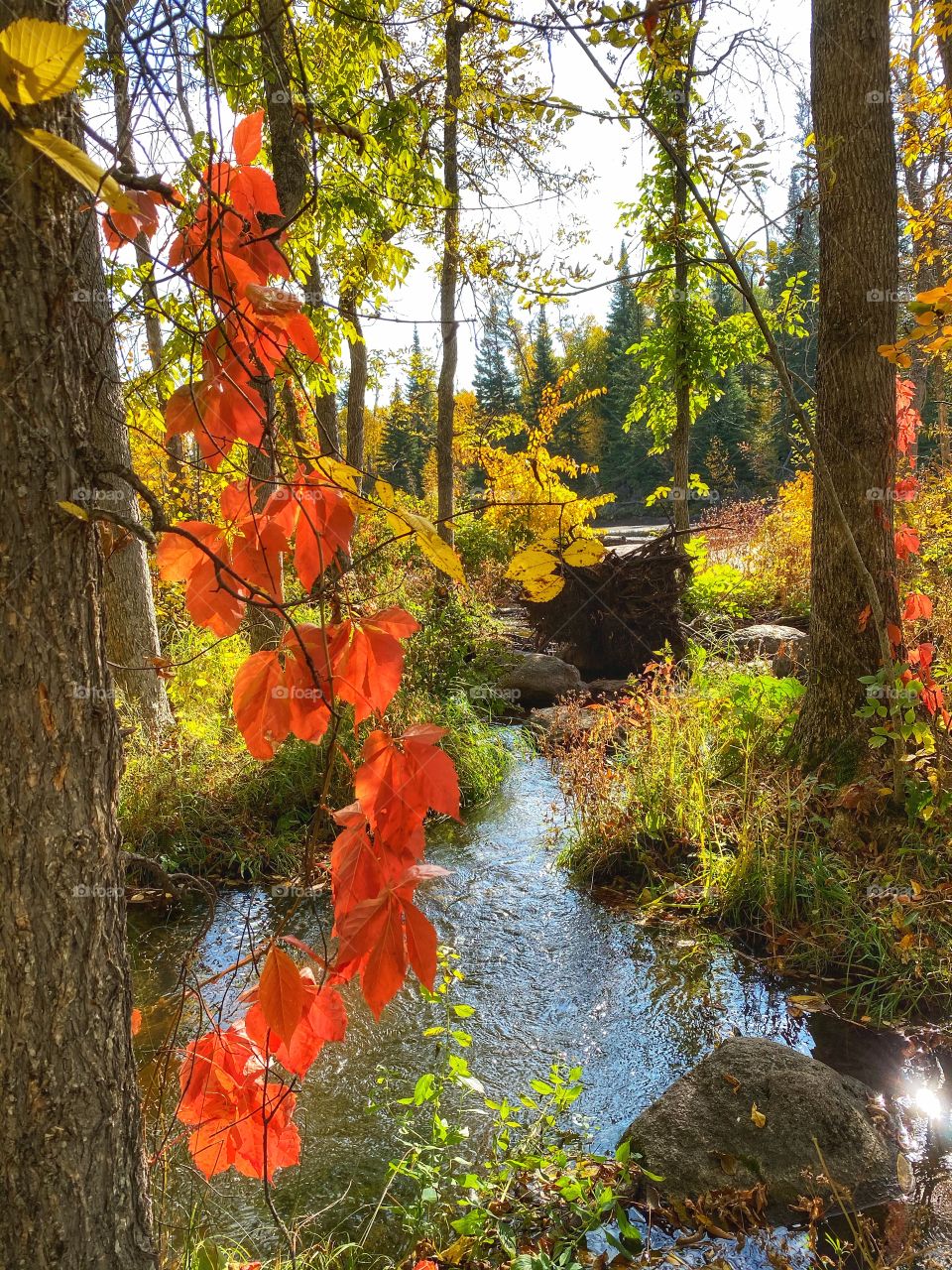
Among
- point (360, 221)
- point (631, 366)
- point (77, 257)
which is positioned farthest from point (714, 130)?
point (631, 366)

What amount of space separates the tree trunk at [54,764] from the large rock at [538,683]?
621 cm

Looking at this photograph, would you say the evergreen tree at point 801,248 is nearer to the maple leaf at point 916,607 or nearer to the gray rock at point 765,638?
the maple leaf at point 916,607

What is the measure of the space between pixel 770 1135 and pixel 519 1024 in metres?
1.14

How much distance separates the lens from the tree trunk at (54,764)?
0.87 metres

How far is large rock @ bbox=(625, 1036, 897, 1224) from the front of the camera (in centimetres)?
214

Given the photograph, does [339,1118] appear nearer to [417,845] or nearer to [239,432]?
[417,845]

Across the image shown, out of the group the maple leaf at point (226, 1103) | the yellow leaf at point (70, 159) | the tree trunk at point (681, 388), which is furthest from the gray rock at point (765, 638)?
the yellow leaf at point (70, 159)

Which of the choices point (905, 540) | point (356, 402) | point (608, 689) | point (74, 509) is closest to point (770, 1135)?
point (74, 509)

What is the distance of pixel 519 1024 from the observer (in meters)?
3.11

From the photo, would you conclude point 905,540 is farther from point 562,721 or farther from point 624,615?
point 624,615

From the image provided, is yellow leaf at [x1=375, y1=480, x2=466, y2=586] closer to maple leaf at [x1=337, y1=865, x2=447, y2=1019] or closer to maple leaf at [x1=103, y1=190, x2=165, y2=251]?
maple leaf at [x1=337, y1=865, x2=447, y2=1019]

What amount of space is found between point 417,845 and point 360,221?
532cm

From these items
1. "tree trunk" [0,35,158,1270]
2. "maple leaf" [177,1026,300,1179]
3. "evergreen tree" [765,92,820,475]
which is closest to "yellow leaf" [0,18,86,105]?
"tree trunk" [0,35,158,1270]

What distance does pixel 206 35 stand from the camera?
82 centimetres
